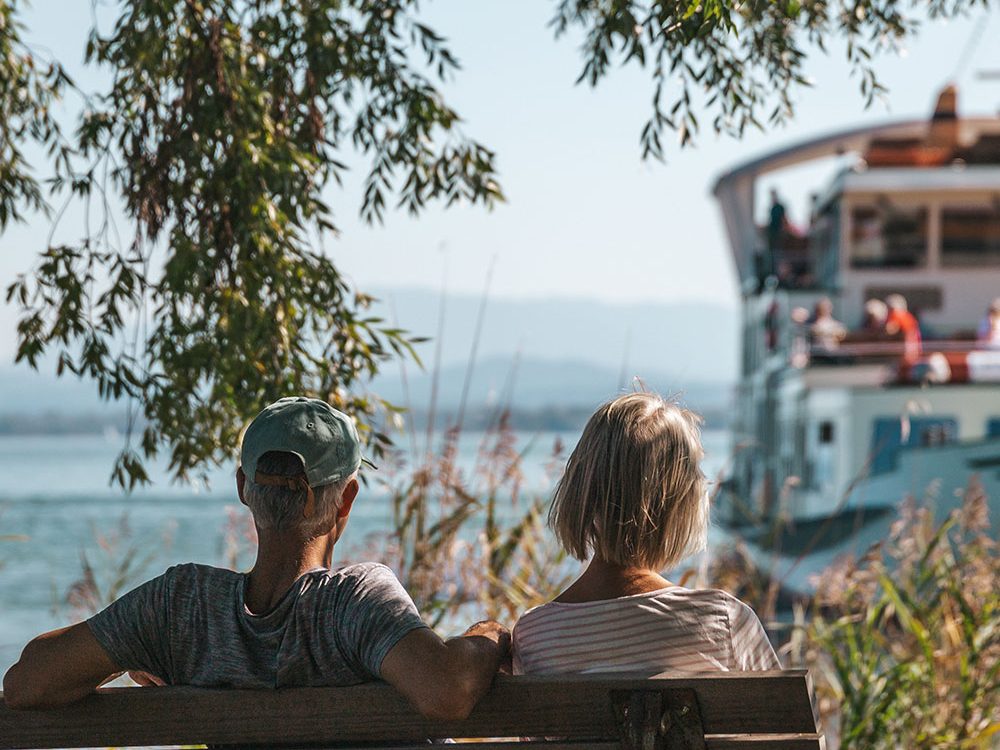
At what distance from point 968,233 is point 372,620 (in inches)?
739

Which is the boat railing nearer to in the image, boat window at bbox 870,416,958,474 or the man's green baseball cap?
boat window at bbox 870,416,958,474

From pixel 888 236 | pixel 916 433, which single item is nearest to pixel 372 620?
pixel 916 433

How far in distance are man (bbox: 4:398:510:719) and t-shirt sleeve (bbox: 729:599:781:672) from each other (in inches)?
15.6

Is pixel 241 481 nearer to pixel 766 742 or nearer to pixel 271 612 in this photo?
pixel 271 612

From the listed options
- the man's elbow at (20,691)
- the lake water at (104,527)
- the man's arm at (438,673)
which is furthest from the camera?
the lake water at (104,527)

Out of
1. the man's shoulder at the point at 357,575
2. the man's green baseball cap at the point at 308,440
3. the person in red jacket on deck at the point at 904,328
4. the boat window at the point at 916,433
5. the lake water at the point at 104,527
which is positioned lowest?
the lake water at the point at 104,527

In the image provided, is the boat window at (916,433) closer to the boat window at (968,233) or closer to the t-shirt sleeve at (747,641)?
the boat window at (968,233)

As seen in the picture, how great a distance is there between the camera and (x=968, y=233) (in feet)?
66.0

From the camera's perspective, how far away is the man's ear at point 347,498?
270cm

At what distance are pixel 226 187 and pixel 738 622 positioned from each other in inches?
91.6

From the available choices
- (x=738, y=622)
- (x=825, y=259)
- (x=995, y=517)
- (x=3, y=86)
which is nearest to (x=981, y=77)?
(x=825, y=259)

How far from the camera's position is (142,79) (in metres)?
4.59

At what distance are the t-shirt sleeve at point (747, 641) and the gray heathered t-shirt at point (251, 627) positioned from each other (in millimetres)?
554

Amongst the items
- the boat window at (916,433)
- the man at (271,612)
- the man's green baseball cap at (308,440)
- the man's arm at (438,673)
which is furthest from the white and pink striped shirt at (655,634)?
the boat window at (916,433)
